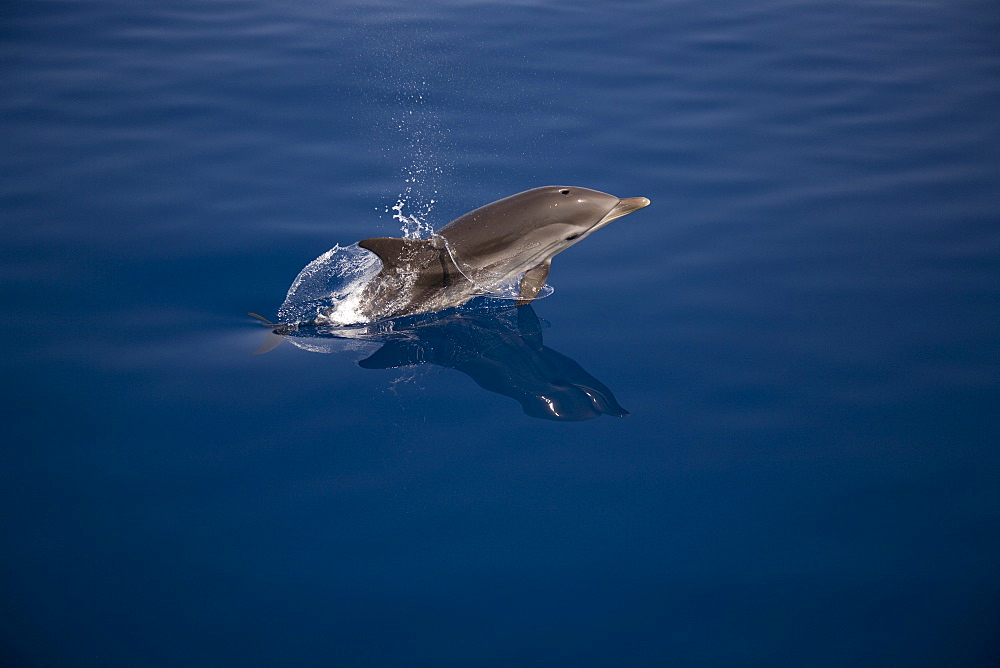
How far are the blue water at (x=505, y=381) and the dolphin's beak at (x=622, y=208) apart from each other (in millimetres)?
541

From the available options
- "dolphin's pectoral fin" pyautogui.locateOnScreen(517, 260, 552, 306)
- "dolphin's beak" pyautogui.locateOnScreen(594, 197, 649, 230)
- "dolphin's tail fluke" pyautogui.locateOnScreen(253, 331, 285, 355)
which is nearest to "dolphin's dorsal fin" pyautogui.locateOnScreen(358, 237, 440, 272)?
"dolphin's pectoral fin" pyautogui.locateOnScreen(517, 260, 552, 306)

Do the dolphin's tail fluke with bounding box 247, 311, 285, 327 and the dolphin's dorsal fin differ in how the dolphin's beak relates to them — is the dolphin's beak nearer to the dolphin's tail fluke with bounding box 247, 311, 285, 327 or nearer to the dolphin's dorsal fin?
the dolphin's dorsal fin

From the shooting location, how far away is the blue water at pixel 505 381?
153 inches

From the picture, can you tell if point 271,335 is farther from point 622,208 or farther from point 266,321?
point 622,208

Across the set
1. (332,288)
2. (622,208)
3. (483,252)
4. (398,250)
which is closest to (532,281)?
(483,252)

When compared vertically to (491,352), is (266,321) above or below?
above

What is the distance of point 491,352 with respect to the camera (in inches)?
218

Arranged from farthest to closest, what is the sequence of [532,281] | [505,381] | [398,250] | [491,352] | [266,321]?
[532,281]
[266,321]
[491,352]
[398,250]
[505,381]

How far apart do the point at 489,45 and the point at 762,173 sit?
4.29 metres

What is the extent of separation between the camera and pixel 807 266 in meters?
6.53

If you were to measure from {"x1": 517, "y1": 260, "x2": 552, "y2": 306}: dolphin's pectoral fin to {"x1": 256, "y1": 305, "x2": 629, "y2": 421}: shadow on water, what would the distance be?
0.10 meters

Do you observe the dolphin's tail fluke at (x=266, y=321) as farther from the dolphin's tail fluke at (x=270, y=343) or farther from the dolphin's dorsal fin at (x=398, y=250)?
the dolphin's dorsal fin at (x=398, y=250)

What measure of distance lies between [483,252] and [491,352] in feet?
2.27

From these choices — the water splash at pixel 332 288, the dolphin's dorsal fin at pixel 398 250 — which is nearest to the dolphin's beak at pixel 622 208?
the dolphin's dorsal fin at pixel 398 250
